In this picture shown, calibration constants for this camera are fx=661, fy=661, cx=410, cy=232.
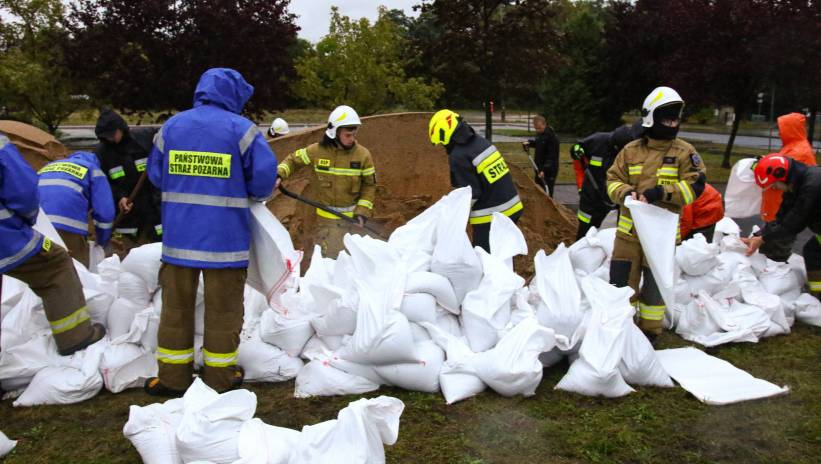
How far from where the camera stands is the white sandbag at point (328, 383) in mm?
3256

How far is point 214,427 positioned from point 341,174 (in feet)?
9.84

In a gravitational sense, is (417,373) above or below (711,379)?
above

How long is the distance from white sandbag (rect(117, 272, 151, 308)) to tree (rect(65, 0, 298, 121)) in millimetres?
8504

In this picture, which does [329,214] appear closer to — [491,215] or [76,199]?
[491,215]

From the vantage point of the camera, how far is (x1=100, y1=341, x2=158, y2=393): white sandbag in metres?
3.30

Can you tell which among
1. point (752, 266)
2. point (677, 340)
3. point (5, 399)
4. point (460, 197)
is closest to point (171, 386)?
point (5, 399)

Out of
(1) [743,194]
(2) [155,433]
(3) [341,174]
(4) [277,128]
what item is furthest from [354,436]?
(4) [277,128]

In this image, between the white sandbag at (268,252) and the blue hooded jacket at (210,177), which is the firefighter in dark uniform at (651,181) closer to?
the white sandbag at (268,252)

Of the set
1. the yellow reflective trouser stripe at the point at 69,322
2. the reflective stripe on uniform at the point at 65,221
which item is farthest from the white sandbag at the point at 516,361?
the reflective stripe on uniform at the point at 65,221

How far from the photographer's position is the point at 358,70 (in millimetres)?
13969

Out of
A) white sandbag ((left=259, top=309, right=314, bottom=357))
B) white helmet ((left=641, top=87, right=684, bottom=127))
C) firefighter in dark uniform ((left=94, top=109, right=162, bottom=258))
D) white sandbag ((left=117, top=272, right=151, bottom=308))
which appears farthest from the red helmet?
firefighter in dark uniform ((left=94, top=109, right=162, bottom=258))

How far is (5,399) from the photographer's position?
3.25 metres

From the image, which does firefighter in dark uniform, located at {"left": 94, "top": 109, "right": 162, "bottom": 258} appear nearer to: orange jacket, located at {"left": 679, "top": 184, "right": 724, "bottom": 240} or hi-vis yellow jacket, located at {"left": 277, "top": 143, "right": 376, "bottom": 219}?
hi-vis yellow jacket, located at {"left": 277, "top": 143, "right": 376, "bottom": 219}

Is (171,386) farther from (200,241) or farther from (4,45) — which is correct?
(4,45)
